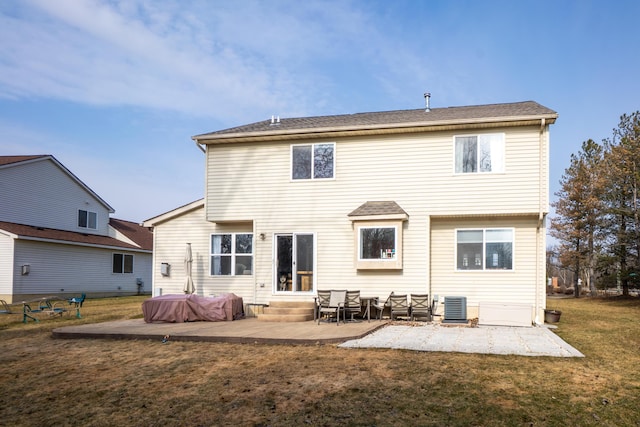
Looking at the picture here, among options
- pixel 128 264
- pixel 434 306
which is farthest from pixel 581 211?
pixel 128 264

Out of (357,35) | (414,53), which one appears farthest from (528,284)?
(357,35)

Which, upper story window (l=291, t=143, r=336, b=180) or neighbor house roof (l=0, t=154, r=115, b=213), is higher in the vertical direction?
neighbor house roof (l=0, t=154, r=115, b=213)

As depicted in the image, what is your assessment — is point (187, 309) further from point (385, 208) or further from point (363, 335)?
point (385, 208)

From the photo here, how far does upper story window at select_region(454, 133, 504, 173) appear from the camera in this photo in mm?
13344

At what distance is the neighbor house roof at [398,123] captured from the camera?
1305 cm

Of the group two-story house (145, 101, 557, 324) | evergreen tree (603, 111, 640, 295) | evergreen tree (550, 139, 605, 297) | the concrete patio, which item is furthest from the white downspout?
evergreen tree (550, 139, 605, 297)

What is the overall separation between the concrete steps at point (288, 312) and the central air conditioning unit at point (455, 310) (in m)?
3.76

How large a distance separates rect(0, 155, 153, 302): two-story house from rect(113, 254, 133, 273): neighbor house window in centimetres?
6

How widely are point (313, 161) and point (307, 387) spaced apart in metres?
9.25

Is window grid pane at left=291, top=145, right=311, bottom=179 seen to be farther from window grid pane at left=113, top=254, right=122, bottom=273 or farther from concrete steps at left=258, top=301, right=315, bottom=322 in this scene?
window grid pane at left=113, top=254, right=122, bottom=273

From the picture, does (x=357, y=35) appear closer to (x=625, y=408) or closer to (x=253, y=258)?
(x=253, y=258)

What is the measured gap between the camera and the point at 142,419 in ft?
17.8

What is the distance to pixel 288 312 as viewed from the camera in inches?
546

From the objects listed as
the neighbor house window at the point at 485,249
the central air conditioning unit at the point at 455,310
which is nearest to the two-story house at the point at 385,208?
the neighbor house window at the point at 485,249
